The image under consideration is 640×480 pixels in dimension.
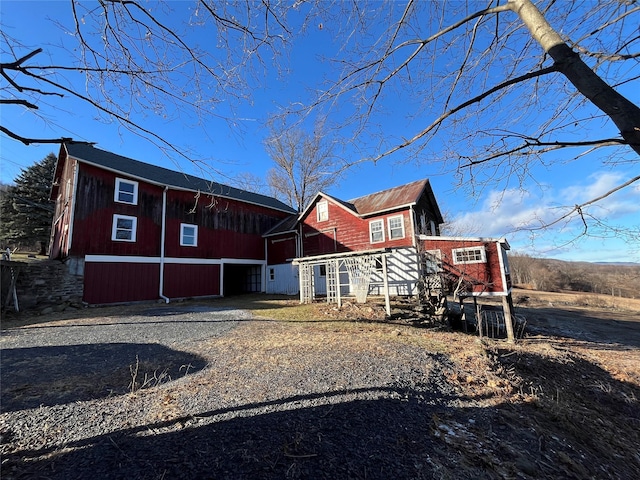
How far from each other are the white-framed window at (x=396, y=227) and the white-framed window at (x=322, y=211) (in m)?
4.34

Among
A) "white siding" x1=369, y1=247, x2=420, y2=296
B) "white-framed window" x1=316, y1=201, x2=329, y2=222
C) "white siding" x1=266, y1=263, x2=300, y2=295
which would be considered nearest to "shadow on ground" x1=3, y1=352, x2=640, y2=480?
"white siding" x1=369, y1=247, x2=420, y2=296

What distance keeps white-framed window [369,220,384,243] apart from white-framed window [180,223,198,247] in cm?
1053

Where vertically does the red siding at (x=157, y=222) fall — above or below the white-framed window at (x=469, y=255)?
above

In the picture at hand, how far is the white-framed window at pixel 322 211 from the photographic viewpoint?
18.7 m

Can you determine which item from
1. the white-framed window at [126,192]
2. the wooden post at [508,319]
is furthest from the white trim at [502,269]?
the white-framed window at [126,192]

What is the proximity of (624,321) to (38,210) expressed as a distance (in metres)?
45.9

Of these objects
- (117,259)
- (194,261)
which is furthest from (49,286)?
(194,261)

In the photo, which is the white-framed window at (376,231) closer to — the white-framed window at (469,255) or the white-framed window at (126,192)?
the white-framed window at (469,255)

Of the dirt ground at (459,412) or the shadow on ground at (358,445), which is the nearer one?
the shadow on ground at (358,445)

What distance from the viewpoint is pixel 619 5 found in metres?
2.71

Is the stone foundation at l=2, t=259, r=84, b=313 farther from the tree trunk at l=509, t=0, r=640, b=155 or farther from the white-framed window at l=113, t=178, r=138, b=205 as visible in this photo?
the tree trunk at l=509, t=0, r=640, b=155

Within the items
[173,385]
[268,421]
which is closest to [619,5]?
[268,421]

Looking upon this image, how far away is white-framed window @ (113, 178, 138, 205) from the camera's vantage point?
14.2 m

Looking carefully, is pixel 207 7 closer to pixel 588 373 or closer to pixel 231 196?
pixel 588 373
